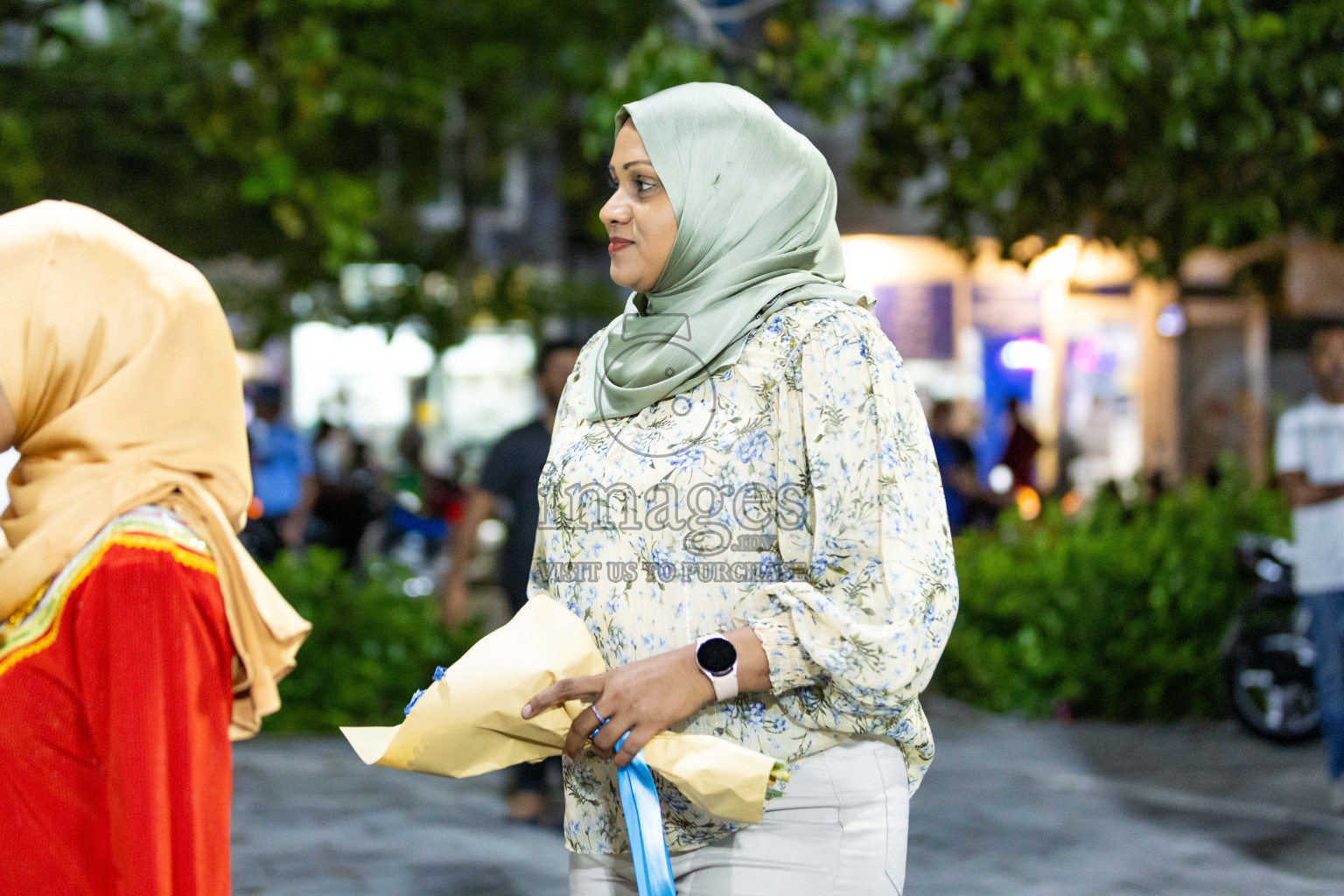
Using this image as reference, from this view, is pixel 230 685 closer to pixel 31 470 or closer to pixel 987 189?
pixel 31 470

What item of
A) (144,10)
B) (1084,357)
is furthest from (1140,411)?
(144,10)

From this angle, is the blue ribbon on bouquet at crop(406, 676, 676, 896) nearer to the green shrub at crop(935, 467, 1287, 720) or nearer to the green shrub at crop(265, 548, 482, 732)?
the green shrub at crop(265, 548, 482, 732)

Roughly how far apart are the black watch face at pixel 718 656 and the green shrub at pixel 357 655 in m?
6.27

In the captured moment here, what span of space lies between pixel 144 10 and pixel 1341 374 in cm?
696

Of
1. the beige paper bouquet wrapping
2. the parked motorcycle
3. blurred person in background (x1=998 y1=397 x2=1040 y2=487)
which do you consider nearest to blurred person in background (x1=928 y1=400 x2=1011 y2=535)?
blurred person in background (x1=998 y1=397 x2=1040 y2=487)

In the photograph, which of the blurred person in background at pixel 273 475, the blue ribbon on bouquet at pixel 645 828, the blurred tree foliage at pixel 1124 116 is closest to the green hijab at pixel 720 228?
the blue ribbon on bouquet at pixel 645 828

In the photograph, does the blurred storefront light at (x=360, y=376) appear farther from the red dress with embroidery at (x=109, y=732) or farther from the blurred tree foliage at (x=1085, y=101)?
the red dress with embroidery at (x=109, y=732)

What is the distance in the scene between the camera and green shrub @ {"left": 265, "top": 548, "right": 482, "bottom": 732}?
8.19 m

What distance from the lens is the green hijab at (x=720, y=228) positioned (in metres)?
2.12

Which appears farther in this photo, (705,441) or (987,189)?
(987,189)

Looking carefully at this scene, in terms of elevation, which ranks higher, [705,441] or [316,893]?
[705,441]

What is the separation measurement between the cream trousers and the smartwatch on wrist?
0.63ft

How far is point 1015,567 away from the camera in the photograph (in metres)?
9.16

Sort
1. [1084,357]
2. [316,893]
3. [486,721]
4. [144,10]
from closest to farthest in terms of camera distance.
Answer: [486,721], [316,893], [144,10], [1084,357]
